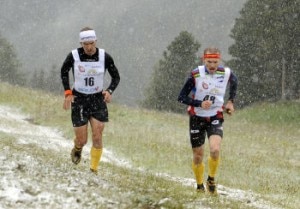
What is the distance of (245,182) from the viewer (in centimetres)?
1797

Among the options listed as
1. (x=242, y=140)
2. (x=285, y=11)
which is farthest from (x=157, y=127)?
(x=285, y=11)

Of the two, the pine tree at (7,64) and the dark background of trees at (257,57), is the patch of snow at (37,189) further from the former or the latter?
the pine tree at (7,64)

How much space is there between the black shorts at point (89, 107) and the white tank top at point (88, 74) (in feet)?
0.51

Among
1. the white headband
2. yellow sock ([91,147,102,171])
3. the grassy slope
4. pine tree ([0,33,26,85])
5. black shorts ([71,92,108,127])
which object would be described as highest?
the white headband

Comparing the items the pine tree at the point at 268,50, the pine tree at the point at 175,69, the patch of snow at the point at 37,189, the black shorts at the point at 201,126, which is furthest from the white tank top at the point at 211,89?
the pine tree at the point at 175,69

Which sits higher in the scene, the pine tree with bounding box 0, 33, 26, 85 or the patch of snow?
the patch of snow

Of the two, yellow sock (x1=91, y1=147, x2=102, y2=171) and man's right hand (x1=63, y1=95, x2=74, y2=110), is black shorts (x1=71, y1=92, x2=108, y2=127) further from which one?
yellow sock (x1=91, y1=147, x2=102, y2=171)

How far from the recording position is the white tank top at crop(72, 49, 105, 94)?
437 inches

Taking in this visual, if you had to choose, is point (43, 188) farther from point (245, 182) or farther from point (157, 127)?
point (157, 127)

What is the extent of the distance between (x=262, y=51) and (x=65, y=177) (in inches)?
1752

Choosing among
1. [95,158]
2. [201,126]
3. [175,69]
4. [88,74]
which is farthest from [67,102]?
[175,69]

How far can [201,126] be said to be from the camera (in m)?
11.3

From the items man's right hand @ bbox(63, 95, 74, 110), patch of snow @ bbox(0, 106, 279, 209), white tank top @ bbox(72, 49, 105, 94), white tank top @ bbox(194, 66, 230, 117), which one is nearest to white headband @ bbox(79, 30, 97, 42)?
white tank top @ bbox(72, 49, 105, 94)

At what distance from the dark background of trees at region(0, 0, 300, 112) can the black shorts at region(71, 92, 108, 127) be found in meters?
35.6
